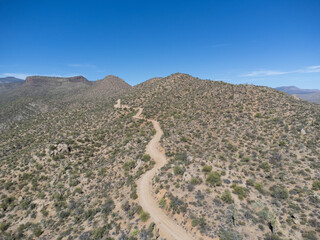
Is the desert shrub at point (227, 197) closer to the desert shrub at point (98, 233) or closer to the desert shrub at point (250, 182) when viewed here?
the desert shrub at point (250, 182)

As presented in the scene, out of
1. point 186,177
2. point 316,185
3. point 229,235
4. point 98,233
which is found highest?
point 316,185

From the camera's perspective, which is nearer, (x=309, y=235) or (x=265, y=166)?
(x=309, y=235)

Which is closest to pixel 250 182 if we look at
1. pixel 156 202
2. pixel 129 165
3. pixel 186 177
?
pixel 186 177

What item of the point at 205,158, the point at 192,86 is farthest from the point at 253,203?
the point at 192,86

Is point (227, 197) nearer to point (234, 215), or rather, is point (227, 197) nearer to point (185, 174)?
point (234, 215)

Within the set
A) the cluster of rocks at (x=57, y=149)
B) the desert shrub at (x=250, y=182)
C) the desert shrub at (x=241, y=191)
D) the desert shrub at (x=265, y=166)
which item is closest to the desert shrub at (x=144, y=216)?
the desert shrub at (x=241, y=191)

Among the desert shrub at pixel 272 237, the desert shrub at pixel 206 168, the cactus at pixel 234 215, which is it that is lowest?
the desert shrub at pixel 272 237

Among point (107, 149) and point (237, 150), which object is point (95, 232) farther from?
point (237, 150)
